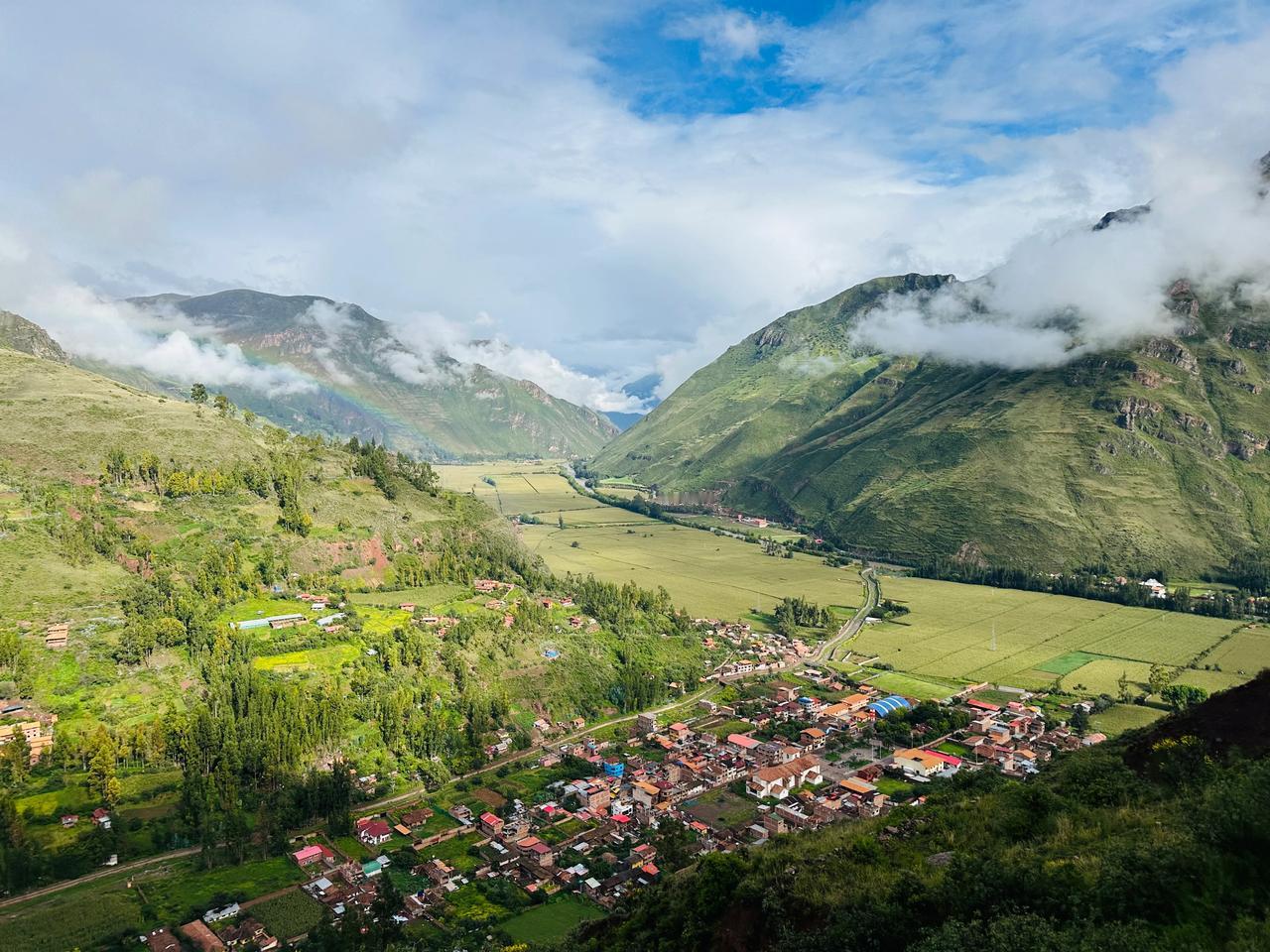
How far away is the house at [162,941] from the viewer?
43094 mm

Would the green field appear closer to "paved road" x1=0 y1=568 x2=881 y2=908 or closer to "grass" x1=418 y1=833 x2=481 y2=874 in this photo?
"paved road" x1=0 y1=568 x2=881 y2=908

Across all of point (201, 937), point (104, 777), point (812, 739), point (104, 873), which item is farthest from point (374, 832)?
point (812, 739)

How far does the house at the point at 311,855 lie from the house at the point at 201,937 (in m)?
8.58

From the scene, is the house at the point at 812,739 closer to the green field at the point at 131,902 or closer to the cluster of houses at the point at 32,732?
the green field at the point at 131,902

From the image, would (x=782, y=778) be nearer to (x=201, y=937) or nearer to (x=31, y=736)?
(x=201, y=937)

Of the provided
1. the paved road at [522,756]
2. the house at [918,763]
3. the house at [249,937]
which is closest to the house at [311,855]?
the paved road at [522,756]

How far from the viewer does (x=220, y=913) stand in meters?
47.0

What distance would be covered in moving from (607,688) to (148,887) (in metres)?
51.7

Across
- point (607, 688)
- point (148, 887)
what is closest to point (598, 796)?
point (607, 688)

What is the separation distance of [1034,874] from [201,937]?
48.9 meters

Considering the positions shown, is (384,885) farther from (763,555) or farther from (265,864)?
(763,555)

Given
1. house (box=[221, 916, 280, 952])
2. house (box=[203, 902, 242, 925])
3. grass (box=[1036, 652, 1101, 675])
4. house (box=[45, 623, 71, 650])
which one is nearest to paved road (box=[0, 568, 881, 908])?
house (box=[203, 902, 242, 925])

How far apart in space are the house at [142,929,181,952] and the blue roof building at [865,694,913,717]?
2766 inches

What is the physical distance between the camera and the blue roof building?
8350 cm
